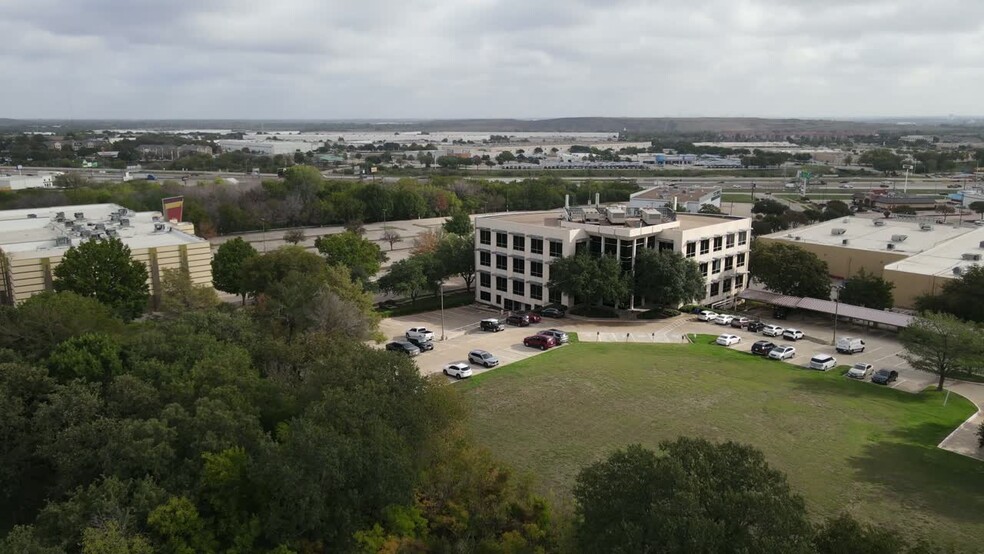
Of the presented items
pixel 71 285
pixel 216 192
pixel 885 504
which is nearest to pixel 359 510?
pixel 885 504

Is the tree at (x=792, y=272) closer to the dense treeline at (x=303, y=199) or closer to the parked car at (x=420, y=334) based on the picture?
the parked car at (x=420, y=334)

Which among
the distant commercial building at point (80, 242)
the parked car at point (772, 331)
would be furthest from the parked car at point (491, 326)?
the distant commercial building at point (80, 242)

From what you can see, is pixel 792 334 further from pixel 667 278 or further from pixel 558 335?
pixel 558 335

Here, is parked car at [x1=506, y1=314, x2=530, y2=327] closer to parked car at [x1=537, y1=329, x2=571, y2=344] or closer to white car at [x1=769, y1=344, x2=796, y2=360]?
parked car at [x1=537, y1=329, x2=571, y2=344]

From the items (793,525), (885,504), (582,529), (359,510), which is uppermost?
(793,525)

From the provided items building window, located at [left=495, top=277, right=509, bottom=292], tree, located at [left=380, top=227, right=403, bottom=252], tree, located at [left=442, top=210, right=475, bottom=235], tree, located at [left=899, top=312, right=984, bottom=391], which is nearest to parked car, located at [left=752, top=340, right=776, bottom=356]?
tree, located at [left=899, top=312, right=984, bottom=391]

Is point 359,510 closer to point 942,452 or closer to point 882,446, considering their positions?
point 882,446

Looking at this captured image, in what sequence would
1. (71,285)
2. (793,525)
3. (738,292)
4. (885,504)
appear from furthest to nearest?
(738,292) < (71,285) < (885,504) < (793,525)
